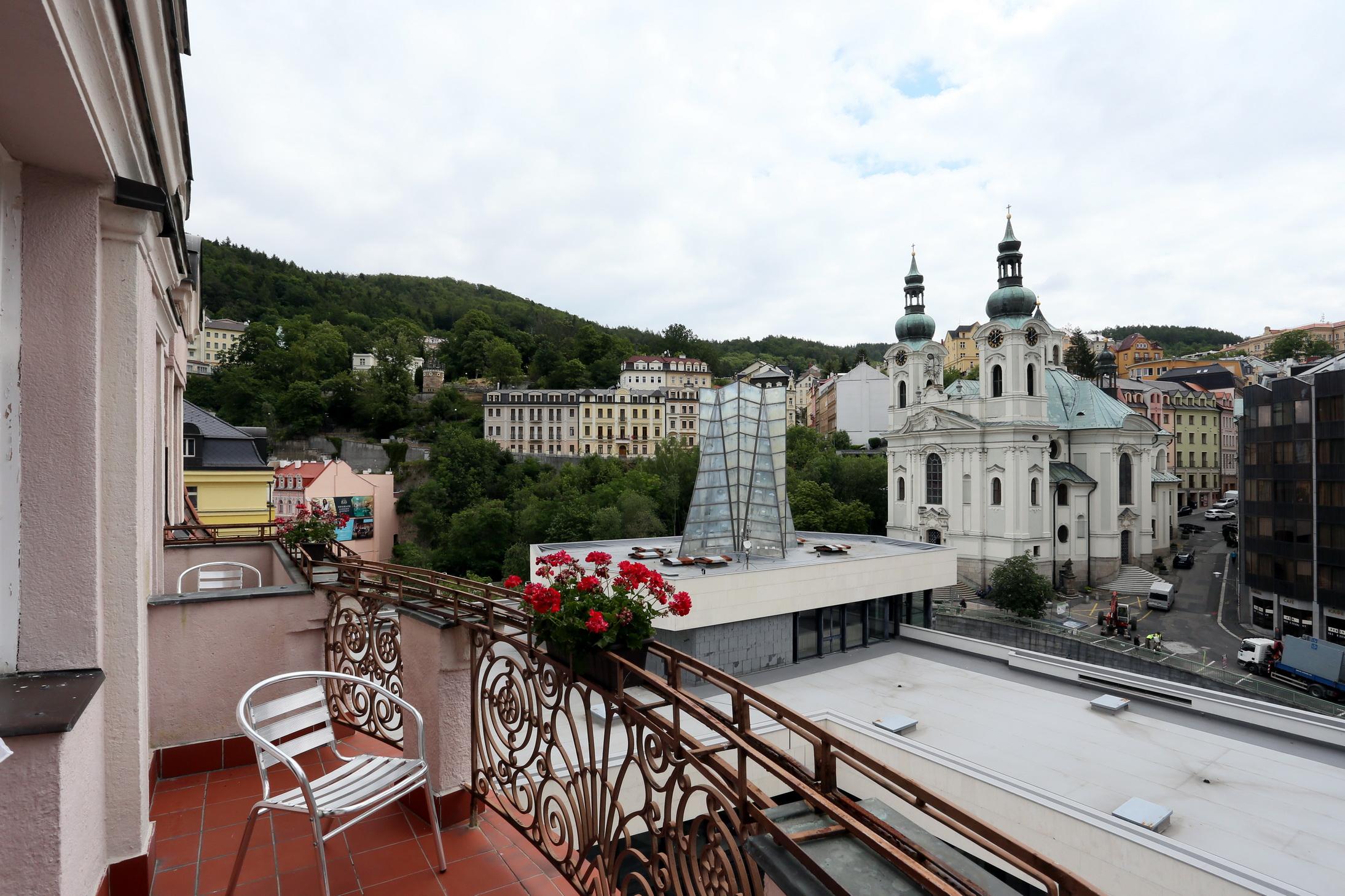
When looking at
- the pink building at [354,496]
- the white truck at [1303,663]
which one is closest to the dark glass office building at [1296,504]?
the white truck at [1303,663]

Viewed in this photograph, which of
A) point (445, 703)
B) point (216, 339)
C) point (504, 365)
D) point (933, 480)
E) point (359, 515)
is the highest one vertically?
point (216, 339)

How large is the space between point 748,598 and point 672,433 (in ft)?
182

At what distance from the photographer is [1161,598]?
33.6 metres

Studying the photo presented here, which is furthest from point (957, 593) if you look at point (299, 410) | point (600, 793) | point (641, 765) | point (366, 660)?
point (299, 410)

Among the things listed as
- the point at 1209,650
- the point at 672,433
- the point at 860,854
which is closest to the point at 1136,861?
the point at 860,854

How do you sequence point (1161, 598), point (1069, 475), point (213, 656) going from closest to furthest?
point (213, 656), point (1161, 598), point (1069, 475)

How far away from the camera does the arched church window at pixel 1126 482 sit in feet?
136

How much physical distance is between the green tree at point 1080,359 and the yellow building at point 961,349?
21.4 meters

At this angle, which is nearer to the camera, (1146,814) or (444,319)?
(1146,814)

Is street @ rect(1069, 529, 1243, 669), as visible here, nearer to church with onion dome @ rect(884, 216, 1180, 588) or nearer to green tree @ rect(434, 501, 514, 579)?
church with onion dome @ rect(884, 216, 1180, 588)

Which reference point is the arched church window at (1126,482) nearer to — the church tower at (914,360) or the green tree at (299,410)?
the church tower at (914,360)

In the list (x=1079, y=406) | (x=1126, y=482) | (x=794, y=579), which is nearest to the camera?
(x=794, y=579)

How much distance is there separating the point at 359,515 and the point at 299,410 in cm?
2312

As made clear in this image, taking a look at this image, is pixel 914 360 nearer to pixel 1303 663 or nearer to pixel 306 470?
pixel 1303 663
